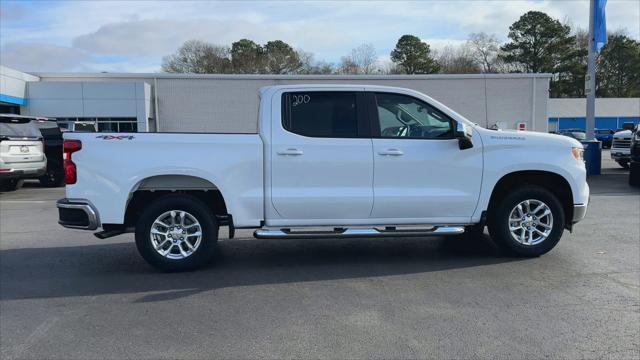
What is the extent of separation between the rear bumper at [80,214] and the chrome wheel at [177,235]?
65 cm

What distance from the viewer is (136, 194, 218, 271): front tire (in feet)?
19.3

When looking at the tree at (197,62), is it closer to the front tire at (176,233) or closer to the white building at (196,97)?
the white building at (196,97)

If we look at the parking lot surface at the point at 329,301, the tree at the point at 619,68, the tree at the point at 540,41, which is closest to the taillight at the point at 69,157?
the parking lot surface at the point at 329,301

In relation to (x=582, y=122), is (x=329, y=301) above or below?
below

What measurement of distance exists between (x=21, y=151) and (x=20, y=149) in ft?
0.20

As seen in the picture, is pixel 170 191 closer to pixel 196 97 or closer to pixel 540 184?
pixel 540 184

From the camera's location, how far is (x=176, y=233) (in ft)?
19.6

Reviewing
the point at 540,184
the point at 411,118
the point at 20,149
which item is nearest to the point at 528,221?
the point at 540,184

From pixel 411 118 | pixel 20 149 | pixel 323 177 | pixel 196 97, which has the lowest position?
pixel 323 177

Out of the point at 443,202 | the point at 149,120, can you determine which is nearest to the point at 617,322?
the point at 443,202

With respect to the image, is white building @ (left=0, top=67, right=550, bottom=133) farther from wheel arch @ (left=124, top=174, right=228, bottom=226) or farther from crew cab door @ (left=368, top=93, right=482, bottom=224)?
crew cab door @ (left=368, top=93, right=482, bottom=224)

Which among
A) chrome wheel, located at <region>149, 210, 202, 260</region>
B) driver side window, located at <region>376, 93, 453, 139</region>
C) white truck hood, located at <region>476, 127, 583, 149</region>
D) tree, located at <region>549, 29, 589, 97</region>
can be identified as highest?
tree, located at <region>549, 29, 589, 97</region>

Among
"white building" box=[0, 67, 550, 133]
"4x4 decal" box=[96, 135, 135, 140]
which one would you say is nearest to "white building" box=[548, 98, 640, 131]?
"white building" box=[0, 67, 550, 133]

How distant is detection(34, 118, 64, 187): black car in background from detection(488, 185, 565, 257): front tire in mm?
13082
